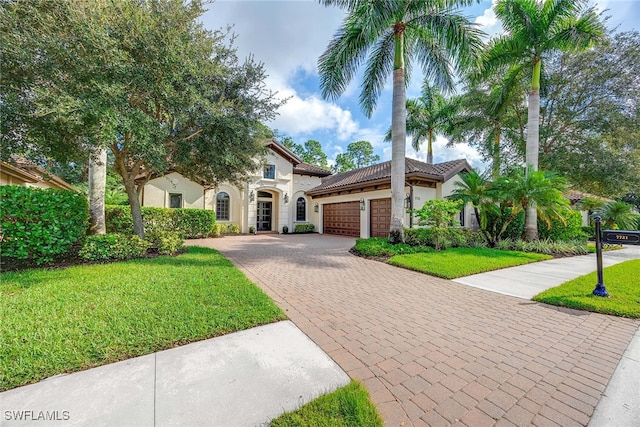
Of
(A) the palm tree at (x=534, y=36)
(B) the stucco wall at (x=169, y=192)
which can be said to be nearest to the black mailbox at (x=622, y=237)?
(A) the palm tree at (x=534, y=36)

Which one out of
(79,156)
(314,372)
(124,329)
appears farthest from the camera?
(79,156)

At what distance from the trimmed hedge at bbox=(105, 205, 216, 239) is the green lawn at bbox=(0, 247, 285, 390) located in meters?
6.25

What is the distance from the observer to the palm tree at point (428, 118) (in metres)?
20.4

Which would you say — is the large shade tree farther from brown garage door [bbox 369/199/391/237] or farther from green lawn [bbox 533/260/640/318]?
brown garage door [bbox 369/199/391/237]

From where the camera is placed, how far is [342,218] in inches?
712

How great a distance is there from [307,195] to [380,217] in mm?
8148

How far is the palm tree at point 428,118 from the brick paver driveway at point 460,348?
18.6 meters

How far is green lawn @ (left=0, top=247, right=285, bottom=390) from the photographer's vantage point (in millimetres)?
2714

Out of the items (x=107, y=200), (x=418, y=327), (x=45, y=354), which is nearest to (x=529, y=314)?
(x=418, y=327)

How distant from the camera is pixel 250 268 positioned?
23.9ft

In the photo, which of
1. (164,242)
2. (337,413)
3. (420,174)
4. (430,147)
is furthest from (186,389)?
(430,147)

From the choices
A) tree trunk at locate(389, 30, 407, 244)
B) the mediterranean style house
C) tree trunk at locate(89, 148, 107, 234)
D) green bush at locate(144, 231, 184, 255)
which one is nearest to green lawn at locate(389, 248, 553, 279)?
tree trunk at locate(389, 30, 407, 244)

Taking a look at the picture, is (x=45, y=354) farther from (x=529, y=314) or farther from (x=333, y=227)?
(x=333, y=227)

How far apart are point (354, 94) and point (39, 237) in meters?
12.4
